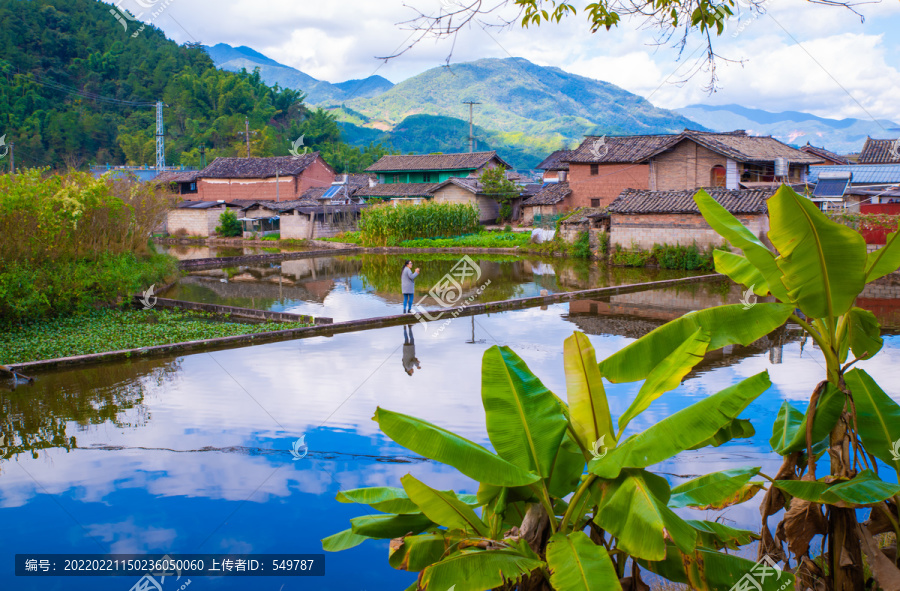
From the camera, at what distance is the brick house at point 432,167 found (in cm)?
4062

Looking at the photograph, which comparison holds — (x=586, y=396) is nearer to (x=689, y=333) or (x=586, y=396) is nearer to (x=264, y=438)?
(x=689, y=333)

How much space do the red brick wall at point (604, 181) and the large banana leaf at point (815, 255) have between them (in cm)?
2818

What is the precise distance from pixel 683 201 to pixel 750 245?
20.8 m

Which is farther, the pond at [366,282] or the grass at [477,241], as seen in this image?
the grass at [477,241]

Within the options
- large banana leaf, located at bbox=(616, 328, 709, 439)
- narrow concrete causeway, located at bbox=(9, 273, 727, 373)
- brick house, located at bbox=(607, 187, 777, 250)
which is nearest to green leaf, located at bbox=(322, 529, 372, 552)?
large banana leaf, located at bbox=(616, 328, 709, 439)

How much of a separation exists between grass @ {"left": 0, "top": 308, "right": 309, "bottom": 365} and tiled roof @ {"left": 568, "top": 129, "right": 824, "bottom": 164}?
2095 cm

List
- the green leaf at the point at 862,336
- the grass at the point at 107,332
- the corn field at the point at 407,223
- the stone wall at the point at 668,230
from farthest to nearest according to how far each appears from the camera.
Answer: the corn field at the point at 407,223
the stone wall at the point at 668,230
the grass at the point at 107,332
the green leaf at the point at 862,336

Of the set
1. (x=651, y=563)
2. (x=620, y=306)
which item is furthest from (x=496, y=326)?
(x=651, y=563)

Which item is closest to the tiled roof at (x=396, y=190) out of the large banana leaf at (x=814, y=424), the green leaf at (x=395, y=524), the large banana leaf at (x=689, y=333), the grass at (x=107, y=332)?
the grass at (x=107, y=332)

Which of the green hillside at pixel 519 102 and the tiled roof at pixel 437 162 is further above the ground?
the green hillside at pixel 519 102

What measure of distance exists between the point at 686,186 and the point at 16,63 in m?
53.4

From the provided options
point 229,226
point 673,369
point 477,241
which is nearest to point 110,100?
point 229,226

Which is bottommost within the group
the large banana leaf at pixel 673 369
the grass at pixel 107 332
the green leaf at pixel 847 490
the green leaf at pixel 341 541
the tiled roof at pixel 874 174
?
the grass at pixel 107 332

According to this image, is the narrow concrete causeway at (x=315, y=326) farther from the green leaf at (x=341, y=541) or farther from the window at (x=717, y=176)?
the window at (x=717, y=176)
